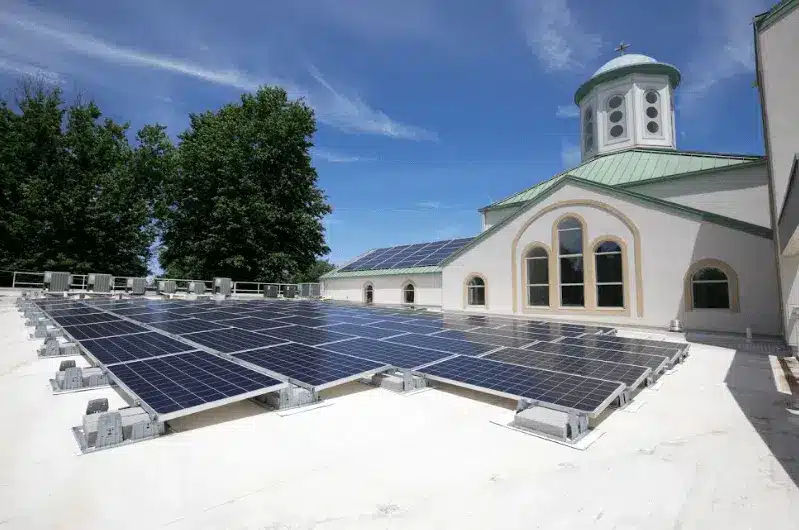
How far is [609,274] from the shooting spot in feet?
63.2

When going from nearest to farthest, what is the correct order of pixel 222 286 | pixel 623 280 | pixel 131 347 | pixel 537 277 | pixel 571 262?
pixel 131 347
pixel 623 280
pixel 571 262
pixel 537 277
pixel 222 286

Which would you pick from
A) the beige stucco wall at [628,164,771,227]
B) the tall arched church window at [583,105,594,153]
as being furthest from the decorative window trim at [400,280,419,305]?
the tall arched church window at [583,105,594,153]

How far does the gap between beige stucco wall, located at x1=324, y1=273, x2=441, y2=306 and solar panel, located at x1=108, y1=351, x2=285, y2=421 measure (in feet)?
73.2

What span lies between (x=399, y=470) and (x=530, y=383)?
3113 mm

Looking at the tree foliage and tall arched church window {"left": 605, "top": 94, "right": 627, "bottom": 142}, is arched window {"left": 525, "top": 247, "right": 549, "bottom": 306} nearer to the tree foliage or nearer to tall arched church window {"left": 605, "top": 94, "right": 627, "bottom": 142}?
tall arched church window {"left": 605, "top": 94, "right": 627, "bottom": 142}

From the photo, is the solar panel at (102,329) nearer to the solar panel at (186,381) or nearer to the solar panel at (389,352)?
the solar panel at (186,381)

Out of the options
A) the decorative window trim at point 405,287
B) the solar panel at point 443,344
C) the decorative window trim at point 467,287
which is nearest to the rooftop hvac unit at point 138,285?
the decorative window trim at point 405,287

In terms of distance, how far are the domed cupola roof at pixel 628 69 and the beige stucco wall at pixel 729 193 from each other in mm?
11614

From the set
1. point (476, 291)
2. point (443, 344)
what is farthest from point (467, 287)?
point (443, 344)

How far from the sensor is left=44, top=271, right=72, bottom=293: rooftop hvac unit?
26047 millimetres

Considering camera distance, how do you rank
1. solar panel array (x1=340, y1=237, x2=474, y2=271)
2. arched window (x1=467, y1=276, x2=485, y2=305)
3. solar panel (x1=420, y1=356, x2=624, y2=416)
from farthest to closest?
1. solar panel array (x1=340, y1=237, x2=474, y2=271)
2. arched window (x1=467, y1=276, x2=485, y2=305)
3. solar panel (x1=420, y1=356, x2=624, y2=416)

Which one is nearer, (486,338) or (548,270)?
(486,338)

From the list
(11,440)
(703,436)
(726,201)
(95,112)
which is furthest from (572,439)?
(95,112)

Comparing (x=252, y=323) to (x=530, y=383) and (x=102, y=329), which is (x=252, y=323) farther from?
(x=530, y=383)
